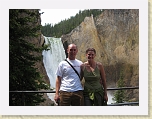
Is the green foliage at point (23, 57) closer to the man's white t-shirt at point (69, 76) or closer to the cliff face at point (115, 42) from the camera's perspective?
the cliff face at point (115, 42)

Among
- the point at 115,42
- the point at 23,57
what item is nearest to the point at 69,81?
the point at 23,57

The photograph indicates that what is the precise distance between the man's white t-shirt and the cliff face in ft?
2.85

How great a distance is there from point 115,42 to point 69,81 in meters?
2.98

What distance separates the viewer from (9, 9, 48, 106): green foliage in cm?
296

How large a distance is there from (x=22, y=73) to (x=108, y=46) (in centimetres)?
267

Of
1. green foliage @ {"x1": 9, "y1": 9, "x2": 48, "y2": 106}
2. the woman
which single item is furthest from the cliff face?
the woman

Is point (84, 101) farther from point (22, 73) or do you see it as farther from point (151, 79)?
point (22, 73)

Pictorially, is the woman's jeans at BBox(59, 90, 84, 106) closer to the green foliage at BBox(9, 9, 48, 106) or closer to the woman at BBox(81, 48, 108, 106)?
the woman at BBox(81, 48, 108, 106)

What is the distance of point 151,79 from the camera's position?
268cm

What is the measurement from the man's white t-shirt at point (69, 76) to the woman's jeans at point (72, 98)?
0.10 feet

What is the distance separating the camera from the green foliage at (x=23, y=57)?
2.96 metres

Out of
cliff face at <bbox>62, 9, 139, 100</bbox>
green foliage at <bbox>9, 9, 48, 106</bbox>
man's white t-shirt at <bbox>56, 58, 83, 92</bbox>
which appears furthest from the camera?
cliff face at <bbox>62, 9, 139, 100</bbox>

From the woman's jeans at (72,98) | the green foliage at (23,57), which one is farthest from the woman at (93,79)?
the green foliage at (23,57)

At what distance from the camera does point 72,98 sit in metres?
2.36
